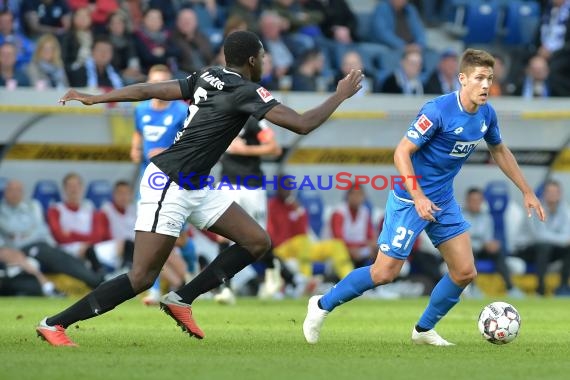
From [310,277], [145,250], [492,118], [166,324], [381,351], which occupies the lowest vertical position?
[310,277]

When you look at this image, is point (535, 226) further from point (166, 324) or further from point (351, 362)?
point (351, 362)

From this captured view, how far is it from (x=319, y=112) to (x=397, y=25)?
12.3 m

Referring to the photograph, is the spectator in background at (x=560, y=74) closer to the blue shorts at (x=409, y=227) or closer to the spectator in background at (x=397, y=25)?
the spectator in background at (x=397, y=25)

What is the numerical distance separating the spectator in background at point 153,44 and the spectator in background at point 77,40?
0.78 m

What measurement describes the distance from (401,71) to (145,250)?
10.2 meters

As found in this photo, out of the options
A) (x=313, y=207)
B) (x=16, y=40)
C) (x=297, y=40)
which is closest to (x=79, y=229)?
(x=16, y=40)

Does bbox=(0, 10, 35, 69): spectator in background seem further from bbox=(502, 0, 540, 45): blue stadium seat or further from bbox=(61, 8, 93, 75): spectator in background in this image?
bbox=(502, 0, 540, 45): blue stadium seat

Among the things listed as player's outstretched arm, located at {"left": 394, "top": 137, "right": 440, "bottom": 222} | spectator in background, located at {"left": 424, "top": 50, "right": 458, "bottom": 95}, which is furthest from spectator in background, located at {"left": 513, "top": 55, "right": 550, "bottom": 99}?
player's outstretched arm, located at {"left": 394, "top": 137, "right": 440, "bottom": 222}

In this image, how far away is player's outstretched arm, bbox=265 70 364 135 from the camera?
8250 mm

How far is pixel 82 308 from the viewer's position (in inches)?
343

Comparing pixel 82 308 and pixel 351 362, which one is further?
pixel 82 308

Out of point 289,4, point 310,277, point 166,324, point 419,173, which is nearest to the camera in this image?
point 419,173

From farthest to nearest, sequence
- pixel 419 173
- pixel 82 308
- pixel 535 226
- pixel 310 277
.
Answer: pixel 535 226, pixel 310 277, pixel 419 173, pixel 82 308

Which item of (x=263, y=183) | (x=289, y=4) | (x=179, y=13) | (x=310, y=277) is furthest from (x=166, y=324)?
(x=289, y=4)
